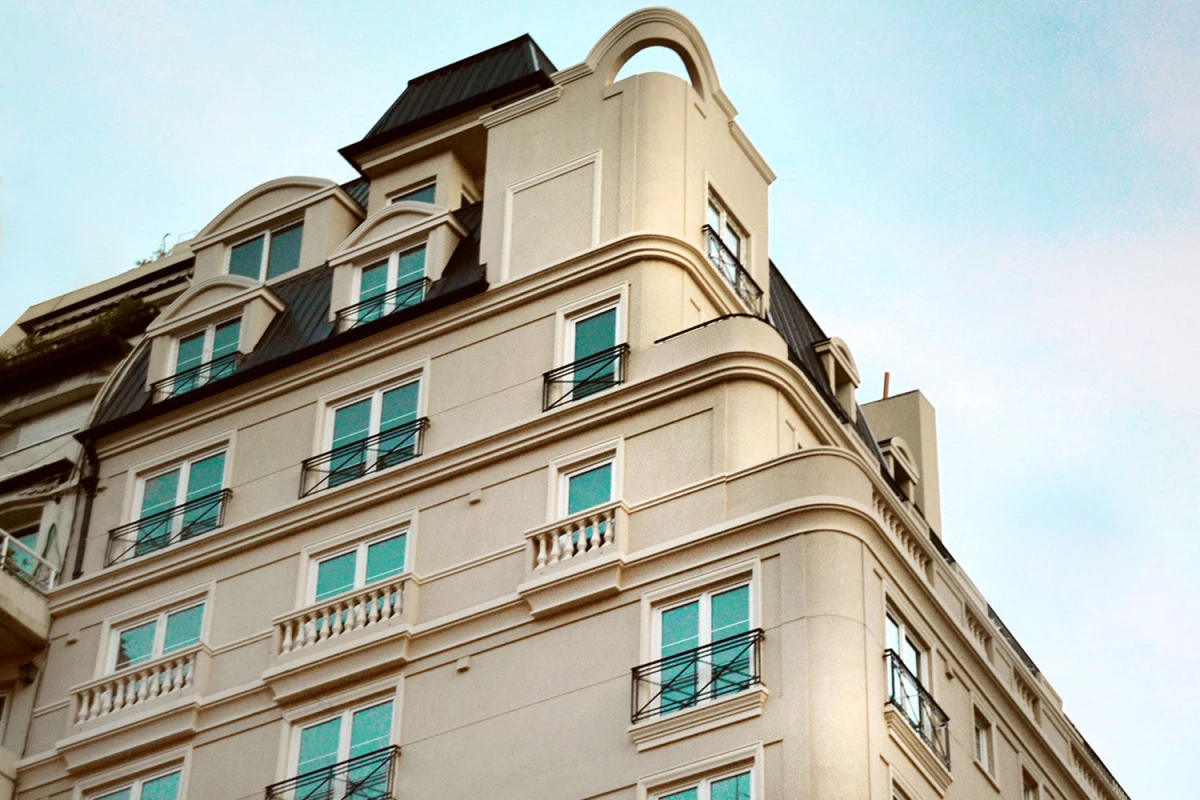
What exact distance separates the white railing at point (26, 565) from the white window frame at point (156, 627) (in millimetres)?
2232

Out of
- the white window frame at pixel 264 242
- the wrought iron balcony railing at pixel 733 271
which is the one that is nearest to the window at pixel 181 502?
the white window frame at pixel 264 242

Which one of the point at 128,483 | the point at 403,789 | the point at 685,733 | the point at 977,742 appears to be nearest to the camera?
the point at 685,733

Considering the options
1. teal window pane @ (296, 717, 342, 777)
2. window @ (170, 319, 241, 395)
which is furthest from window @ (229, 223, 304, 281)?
teal window pane @ (296, 717, 342, 777)

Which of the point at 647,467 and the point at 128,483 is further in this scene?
the point at 128,483

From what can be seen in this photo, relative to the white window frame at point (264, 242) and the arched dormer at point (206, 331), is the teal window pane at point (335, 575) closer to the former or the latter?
the arched dormer at point (206, 331)

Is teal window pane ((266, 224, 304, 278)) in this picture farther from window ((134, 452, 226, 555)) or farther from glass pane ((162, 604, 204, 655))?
glass pane ((162, 604, 204, 655))

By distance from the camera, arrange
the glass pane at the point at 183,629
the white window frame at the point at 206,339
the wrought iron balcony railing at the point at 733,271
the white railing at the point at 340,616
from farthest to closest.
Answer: the white window frame at the point at 206,339 → the wrought iron balcony railing at the point at 733,271 → the glass pane at the point at 183,629 → the white railing at the point at 340,616

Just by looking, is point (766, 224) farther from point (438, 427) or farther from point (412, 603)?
point (412, 603)

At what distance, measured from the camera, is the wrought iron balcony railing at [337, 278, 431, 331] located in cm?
4697

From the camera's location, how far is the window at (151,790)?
1679 inches

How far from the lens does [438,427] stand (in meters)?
44.3

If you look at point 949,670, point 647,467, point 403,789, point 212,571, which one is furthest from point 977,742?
point 212,571

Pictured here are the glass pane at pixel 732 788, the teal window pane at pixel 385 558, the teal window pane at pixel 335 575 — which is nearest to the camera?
the glass pane at pixel 732 788

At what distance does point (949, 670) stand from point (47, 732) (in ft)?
56.4
